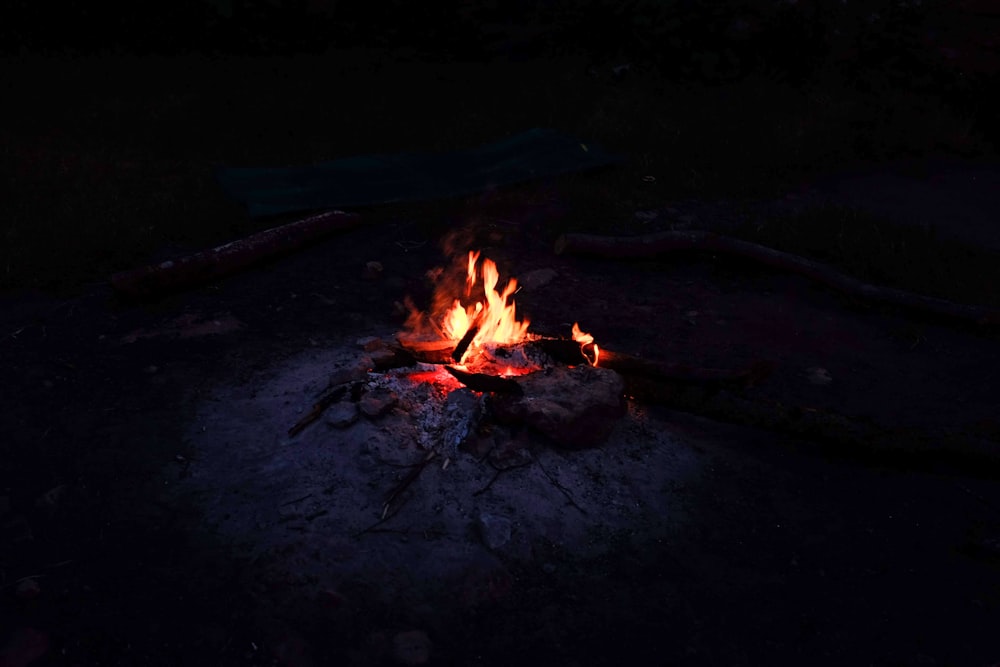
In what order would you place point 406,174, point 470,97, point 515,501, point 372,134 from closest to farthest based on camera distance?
point 515,501
point 406,174
point 372,134
point 470,97

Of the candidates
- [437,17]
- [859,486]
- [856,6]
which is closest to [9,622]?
[859,486]

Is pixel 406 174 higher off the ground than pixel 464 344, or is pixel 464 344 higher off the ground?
pixel 406 174

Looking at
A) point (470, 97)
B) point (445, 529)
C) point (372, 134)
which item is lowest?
point (445, 529)

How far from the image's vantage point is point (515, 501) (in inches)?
148

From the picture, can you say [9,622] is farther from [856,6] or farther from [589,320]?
[856,6]

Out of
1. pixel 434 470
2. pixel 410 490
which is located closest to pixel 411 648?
pixel 410 490

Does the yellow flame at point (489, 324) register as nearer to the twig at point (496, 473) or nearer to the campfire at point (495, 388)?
the campfire at point (495, 388)

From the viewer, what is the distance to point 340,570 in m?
3.41

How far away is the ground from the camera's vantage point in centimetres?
324

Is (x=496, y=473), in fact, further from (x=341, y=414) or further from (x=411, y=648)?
(x=411, y=648)


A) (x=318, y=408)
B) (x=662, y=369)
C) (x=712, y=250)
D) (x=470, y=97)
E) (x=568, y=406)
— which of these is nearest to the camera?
(x=568, y=406)

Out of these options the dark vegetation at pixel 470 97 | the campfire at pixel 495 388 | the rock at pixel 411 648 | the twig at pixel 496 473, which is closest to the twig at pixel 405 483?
the campfire at pixel 495 388

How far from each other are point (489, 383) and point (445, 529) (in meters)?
0.80

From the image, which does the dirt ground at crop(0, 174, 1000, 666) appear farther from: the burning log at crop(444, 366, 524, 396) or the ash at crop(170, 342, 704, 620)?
the burning log at crop(444, 366, 524, 396)
